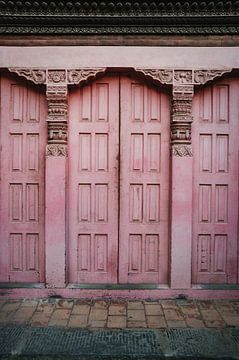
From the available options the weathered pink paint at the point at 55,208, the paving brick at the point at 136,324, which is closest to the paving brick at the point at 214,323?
the paving brick at the point at 136,324

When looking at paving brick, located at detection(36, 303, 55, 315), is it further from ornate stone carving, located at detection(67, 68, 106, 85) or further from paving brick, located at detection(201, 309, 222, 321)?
ornate stone carving, located at detection(67, 68, 106, 85)

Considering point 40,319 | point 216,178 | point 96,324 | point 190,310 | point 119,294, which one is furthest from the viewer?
point 216,178

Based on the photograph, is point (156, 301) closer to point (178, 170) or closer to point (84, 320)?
point (84, 320)

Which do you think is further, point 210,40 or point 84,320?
point 210,40

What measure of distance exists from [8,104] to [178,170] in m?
2.79

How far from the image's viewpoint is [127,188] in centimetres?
480

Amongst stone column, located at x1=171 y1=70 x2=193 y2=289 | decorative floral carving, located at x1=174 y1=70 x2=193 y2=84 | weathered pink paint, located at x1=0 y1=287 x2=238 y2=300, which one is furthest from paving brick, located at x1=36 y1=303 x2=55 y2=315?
decorative floral carving, located at x1=174 y1=70 x2=193 y2=84

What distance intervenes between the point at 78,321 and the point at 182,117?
318cm

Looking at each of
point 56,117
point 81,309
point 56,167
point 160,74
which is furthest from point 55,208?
point 160,74

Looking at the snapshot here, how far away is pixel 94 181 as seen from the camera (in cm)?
480

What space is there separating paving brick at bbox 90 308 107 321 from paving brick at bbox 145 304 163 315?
0.58 metres

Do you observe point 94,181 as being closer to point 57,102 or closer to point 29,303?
point 57,102

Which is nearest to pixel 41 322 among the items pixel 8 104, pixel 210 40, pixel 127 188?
pixel 127 188

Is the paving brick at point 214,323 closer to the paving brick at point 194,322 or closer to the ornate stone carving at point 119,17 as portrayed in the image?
the paving brick at point 194,322
